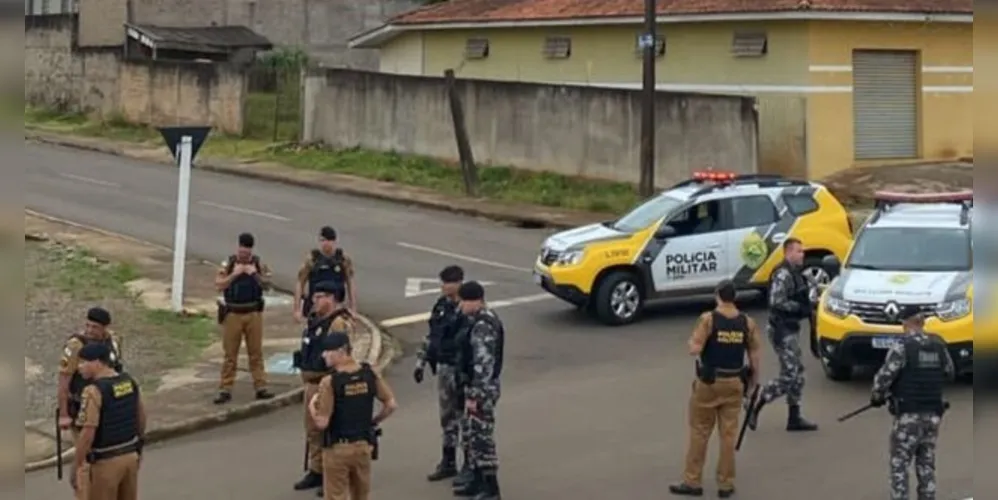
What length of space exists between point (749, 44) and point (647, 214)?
44.7ft

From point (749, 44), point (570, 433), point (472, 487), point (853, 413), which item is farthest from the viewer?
point (749, 44)

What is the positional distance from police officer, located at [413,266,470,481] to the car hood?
5.01m

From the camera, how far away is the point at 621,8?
3531 cm

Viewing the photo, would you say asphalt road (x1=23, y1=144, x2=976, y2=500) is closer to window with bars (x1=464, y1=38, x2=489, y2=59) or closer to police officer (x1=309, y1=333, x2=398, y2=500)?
police officer (x1=309, y1=333, x2=398, y2=500)

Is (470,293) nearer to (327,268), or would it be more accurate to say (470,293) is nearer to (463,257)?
(327,268)

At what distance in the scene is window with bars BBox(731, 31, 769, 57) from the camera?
3174cm

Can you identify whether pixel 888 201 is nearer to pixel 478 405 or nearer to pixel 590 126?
pixel 478 405

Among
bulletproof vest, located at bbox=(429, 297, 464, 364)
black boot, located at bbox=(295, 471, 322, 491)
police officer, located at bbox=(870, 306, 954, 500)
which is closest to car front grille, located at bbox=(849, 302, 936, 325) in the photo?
police officer, located at bbox=(870, 306, 954, 500)

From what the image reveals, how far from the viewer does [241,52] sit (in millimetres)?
53812

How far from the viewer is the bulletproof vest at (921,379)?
405 inches

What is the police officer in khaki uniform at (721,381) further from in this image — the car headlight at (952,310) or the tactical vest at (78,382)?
the tactical vest at (78,382)

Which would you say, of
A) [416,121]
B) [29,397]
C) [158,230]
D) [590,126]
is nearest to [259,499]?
[29,397]

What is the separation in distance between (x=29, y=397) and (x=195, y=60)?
3826 centimetres

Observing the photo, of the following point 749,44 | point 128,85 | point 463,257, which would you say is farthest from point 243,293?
point 128,85
